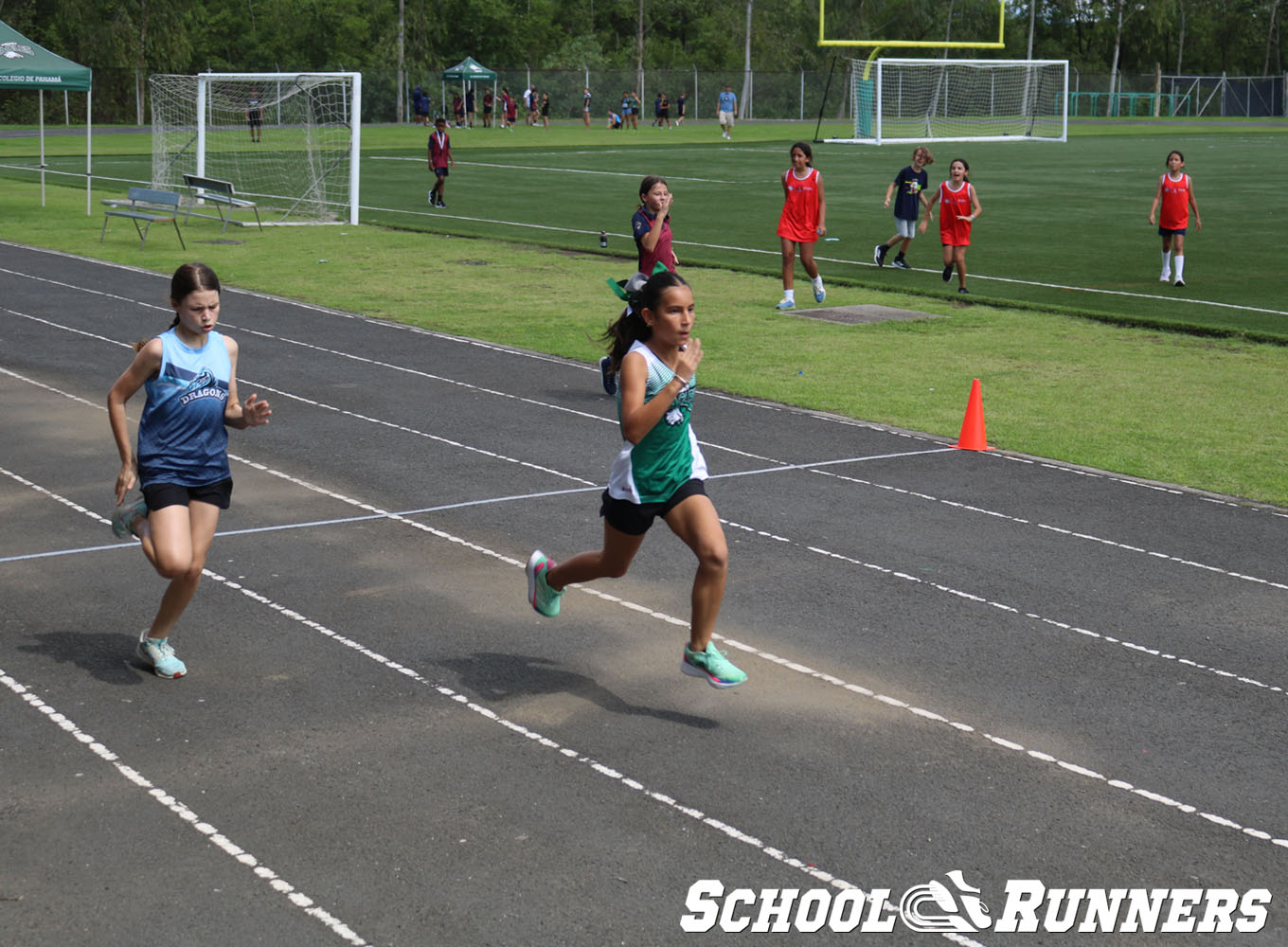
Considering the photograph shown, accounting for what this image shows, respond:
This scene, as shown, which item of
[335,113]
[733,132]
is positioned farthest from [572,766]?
[733,132]

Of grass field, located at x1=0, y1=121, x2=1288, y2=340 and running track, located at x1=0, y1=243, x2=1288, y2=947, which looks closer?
running track, located at x1=0, y1=243, x2=1288, y2=947

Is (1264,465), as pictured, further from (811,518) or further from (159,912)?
(159,912)

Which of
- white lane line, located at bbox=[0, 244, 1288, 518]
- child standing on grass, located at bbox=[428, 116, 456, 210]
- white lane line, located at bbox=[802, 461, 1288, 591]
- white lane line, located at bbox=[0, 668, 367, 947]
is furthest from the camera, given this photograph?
Result: child standing on grass, located at bbox=[428, 116, 456, 210]

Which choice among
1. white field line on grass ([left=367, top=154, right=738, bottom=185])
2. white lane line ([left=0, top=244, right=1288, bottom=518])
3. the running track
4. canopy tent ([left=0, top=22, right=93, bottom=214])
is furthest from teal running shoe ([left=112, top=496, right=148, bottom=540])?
white field line on grass ([left=367, top=154, right=738, bottom=185])

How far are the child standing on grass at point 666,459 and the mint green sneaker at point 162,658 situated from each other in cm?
195

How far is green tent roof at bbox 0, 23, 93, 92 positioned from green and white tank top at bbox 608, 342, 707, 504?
2336cm

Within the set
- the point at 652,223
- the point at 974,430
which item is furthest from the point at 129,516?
the point at 652,223

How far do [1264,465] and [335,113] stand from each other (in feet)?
83.5

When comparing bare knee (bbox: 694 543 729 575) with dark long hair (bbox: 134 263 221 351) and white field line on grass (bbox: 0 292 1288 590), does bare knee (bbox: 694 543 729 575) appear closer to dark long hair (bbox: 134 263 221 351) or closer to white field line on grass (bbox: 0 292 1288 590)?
dark long hair (bbox: 134 263 221 351)

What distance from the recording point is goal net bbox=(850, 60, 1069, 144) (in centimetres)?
6475

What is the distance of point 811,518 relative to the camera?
9.39m

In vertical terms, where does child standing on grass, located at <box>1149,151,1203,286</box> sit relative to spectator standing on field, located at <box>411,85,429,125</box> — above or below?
below

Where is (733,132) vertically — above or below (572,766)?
above

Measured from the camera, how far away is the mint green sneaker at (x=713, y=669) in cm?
632
